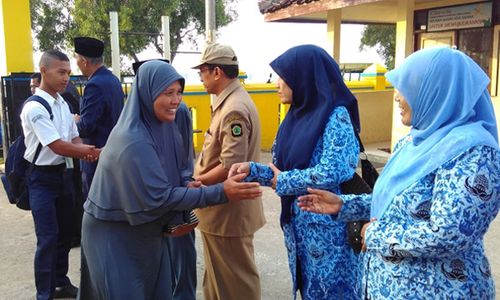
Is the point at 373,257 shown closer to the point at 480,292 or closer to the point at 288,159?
the point at 480,292

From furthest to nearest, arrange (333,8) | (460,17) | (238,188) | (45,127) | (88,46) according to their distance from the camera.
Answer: (333,8) → (460,17) → (88,46) → (45,127) → (238,188)

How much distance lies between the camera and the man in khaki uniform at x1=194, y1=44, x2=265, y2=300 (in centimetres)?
299

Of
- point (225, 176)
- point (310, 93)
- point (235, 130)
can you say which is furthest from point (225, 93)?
point (310, 93)

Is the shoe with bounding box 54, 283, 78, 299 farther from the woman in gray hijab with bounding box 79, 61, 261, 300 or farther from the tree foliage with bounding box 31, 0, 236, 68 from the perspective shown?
the tree foliage with bounding box 31, 0, 236, 68

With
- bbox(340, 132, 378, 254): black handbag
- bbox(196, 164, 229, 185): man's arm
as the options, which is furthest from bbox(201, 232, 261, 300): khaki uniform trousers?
bbox(340, 132, 378, 254): black handbag

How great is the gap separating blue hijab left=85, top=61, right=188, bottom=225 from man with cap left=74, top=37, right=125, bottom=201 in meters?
1.64

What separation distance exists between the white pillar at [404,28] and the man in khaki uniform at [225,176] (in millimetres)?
5487

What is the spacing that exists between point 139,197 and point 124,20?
18.6m

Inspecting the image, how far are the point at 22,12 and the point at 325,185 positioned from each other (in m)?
8.48

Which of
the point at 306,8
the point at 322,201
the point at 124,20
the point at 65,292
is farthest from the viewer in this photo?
the point at 124,20

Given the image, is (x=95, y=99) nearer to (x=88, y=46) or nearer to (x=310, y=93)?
(x=88, y=46)

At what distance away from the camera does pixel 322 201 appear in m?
2.14

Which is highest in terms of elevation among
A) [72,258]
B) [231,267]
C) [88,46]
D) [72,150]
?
[88,46]

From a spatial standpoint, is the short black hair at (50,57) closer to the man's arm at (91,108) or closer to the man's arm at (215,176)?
the man's arm at (91,108)
